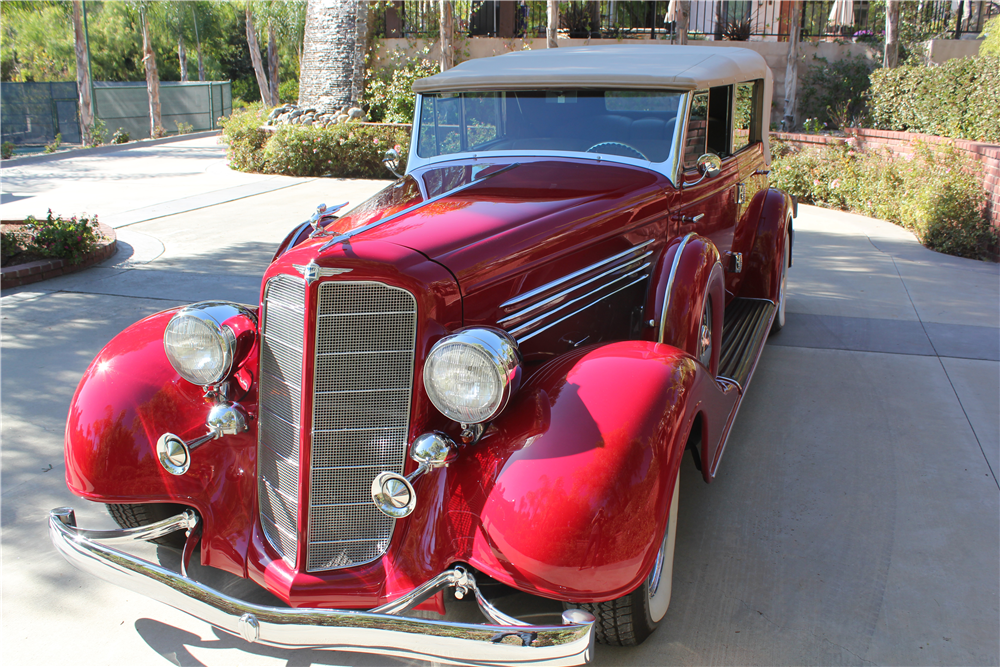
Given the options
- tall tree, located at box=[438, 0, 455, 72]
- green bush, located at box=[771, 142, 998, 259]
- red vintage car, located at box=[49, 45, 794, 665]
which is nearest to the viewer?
red vintage car, located at box=[49, 45, 794, 665]

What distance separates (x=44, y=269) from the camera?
6.68 m

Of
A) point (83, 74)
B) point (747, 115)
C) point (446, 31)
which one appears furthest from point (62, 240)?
point (83, 74)

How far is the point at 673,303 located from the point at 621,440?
1.13 m

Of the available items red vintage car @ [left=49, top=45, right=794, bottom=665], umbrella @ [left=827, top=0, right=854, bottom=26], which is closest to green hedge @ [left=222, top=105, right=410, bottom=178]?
umbrella @ [left=827, top=0, right=854, bottom=26]

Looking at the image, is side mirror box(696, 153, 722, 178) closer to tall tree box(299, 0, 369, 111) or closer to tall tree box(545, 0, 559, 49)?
tall tree box(545, 0, 559, 49)

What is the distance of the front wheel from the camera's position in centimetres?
221

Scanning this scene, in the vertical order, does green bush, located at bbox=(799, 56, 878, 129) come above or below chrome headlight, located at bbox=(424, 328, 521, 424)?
above

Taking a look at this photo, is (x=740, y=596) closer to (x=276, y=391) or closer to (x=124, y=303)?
(x=276, y=391)

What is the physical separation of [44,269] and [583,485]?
6542mm

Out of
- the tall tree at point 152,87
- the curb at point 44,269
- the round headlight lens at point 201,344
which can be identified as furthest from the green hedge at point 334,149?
the round headlight lens at point 201,344

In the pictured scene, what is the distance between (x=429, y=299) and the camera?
2107 millimetres

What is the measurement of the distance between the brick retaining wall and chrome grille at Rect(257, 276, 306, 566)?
26.0 ft

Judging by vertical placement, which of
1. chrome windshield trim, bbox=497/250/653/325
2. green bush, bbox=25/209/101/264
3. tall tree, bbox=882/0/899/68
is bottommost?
green bush, bbox=25/209/101/264

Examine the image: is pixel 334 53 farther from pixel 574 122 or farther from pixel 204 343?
pixel 204 343
